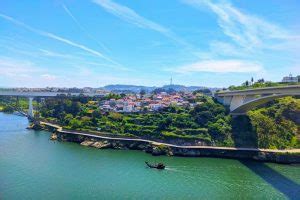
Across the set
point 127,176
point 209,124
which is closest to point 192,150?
point 209,124

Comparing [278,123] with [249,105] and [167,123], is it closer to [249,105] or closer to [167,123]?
[249,105]

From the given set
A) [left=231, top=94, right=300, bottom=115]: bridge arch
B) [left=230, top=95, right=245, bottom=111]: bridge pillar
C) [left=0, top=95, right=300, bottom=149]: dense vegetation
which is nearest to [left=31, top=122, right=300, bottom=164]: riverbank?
[left=0, top=95, right=300, bottom=149]: dense vegetation

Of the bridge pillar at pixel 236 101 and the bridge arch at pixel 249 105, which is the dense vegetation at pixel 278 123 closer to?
the bridge arch at pixel 249 105

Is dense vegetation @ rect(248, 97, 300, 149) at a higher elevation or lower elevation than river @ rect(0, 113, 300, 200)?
higher

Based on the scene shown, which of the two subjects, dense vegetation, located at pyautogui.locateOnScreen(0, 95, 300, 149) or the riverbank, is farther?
dense vegetation, located at pyautogui.locateOnScreen(0, 95, 300, 149)

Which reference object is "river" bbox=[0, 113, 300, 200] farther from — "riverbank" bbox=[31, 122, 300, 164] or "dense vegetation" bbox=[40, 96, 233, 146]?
"dense vegetation" bbox=[40, 96, 233, 146]

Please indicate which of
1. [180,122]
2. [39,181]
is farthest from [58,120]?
[39,181]
